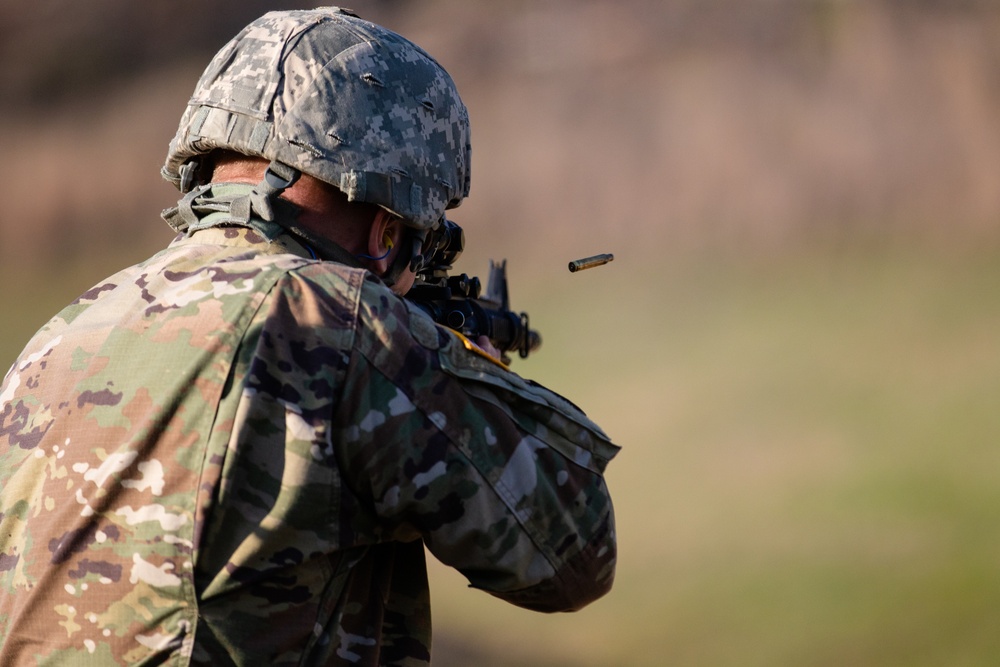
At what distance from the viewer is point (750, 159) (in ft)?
29.1

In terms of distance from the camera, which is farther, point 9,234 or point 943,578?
point 9,234

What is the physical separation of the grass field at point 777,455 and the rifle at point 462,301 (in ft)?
12.2

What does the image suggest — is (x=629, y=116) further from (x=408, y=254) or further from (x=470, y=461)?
(x=470, y=461)

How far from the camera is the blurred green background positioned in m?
6.88

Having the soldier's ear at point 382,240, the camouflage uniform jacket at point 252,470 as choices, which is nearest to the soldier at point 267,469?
the camouflage uniform jacket at point 252,470

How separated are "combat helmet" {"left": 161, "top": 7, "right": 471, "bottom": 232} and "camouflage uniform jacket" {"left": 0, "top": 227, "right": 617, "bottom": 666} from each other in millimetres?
316

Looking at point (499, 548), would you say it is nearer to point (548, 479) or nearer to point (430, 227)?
point (548, 479)

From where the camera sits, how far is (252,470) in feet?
5.26

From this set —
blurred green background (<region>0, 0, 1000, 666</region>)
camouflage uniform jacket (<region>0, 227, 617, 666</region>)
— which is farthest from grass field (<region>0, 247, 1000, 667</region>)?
camouflage uniform jacket (<region>0, 227, 617, 666</region>)

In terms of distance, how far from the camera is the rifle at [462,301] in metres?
2.56

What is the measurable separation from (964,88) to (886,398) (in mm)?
2771

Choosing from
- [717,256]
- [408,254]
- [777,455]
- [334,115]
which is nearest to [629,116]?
[717,256]

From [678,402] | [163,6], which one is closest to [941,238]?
[678,402]

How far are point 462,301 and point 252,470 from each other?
53.9 inches
